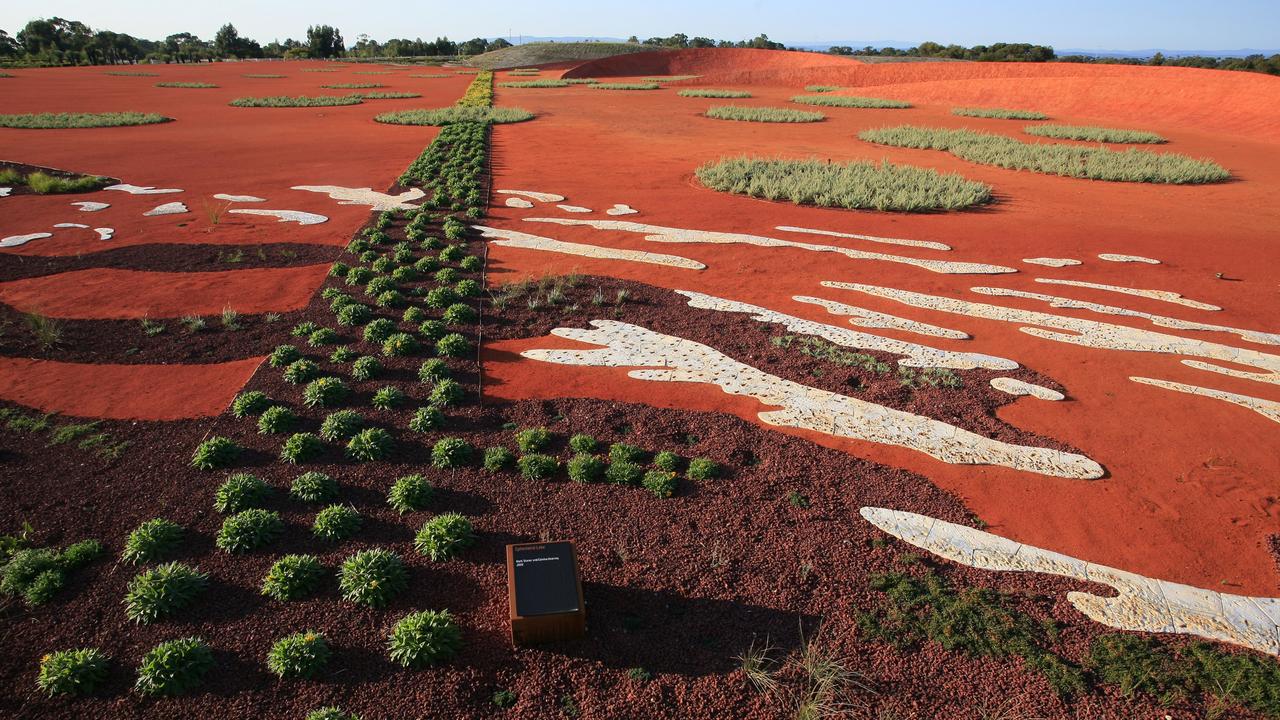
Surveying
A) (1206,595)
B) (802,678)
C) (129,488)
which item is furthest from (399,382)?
(1206,595)

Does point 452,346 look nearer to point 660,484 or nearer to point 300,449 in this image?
point 300,449

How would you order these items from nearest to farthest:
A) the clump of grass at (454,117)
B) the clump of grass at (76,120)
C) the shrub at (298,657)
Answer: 1. the shrub at (298,657)
2. the clump of grass at (76,120)
3. the clump of grass at (454,117)

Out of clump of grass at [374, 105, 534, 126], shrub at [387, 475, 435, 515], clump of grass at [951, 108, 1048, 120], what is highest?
clump of grass at [951, 108, 1048, 120]

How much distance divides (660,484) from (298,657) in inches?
151

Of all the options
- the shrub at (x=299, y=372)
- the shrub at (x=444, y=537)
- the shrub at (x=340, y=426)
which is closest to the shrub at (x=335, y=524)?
the shrub at (x=444, y=537)

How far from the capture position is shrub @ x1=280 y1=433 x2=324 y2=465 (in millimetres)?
7625

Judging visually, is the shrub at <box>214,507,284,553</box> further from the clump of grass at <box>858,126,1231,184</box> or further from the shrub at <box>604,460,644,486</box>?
the clump of grass at <box>858,126,1231,184</box>

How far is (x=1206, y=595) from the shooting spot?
239 inches

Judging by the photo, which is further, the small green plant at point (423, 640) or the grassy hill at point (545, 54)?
the grassy hill at point (545, 54)

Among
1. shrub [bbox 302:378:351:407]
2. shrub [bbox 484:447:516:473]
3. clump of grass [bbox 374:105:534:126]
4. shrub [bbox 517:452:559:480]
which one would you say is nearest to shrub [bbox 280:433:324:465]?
shrub [bbox 302:378:351:407]

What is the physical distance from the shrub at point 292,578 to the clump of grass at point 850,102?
161 feet

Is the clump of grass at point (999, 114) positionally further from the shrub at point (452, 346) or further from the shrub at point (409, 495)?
the shrub at point (409, 495)

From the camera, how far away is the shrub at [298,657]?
5.02 m

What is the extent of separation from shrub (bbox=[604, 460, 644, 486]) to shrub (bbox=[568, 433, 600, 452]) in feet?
1.78
